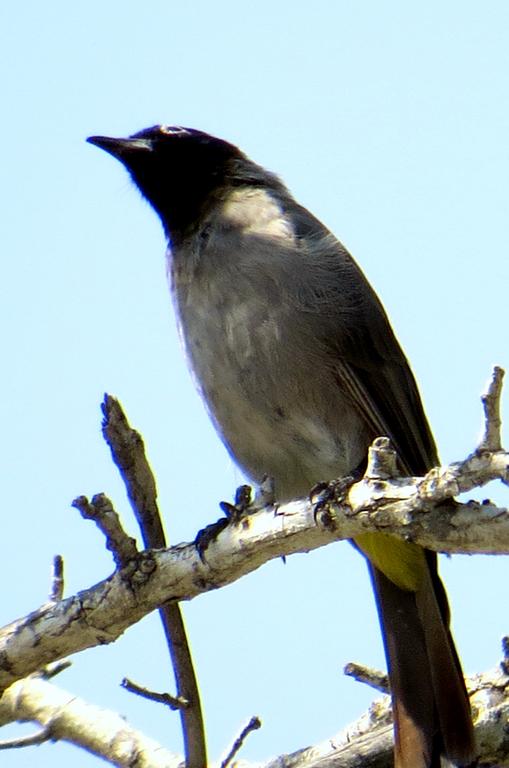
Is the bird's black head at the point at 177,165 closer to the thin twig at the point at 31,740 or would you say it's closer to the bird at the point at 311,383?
the bird at the point at 311,383

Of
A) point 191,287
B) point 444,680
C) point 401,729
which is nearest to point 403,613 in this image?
point 444,680

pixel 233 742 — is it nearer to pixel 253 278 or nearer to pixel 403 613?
pixel 403 613

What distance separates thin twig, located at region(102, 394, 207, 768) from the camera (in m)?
3.80

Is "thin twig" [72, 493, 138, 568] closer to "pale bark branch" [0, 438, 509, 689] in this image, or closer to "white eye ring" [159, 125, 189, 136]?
"pale bark branch" [0, 438, 509, 689]

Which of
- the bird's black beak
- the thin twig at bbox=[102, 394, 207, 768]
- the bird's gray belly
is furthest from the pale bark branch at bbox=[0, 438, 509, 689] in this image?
the bird's black beak

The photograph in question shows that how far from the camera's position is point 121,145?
5941 mm

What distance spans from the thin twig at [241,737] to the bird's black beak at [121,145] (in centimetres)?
303

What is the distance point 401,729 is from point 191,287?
6.34 ft

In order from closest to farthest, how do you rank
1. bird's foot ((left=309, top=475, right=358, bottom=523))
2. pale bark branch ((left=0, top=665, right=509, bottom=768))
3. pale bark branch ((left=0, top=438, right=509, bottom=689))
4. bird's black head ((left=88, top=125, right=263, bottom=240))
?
bird's foot ((left=309, top=475, right=358, bottom=523)) < pale bark branch ((left=0, top=438, right=509, bottom=689)) < pale bark branch ((left=0, top=665, right=509, bottom=768)) < bird's black head ((left=88, top=125, right=263, bottom=240))

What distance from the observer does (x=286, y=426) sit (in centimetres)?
480

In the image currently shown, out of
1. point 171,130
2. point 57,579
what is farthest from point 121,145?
point 57,579

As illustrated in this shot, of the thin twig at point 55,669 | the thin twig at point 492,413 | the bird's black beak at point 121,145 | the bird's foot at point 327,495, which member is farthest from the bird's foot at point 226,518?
the bird's black beak at point 121,145

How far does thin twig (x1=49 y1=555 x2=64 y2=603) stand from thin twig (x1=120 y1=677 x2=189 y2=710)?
1.39 feet

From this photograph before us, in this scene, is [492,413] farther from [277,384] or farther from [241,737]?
[277,384]
